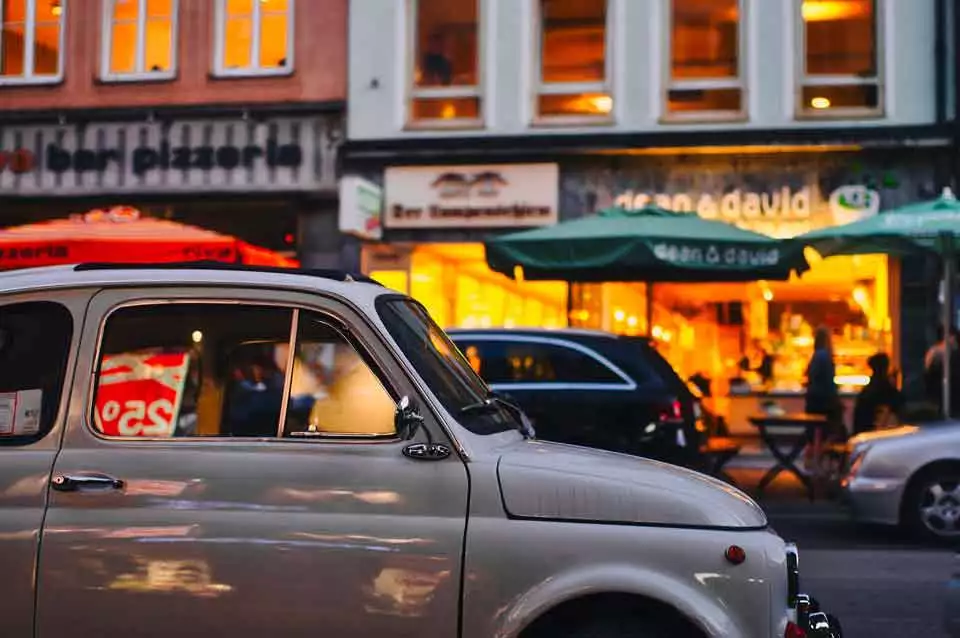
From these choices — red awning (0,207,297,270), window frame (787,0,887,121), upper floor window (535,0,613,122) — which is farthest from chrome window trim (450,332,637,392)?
window frame (787,0,887,121)

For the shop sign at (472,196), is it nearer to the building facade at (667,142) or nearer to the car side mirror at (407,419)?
the building facade at (667,142)

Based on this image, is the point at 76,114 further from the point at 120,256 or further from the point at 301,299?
the point at 301,299

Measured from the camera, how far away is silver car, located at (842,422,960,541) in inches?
383

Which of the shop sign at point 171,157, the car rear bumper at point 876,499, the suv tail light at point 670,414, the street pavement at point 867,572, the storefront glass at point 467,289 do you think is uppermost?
the shop sign at point 171,157

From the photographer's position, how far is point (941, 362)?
14.1 metres

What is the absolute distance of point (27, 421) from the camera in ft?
13.7

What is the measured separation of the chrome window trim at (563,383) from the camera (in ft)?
33.8

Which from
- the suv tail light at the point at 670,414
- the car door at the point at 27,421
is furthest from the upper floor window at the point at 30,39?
the car door at the point at 27,421

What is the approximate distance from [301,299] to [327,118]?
45.1 ft

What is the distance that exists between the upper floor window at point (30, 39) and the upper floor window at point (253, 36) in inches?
108

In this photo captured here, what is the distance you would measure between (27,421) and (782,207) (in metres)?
13.4

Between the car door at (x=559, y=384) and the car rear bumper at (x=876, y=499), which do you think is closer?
the car rear bumper at (x=876, y=499)

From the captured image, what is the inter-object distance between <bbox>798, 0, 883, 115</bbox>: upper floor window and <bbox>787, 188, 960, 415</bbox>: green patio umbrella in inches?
152

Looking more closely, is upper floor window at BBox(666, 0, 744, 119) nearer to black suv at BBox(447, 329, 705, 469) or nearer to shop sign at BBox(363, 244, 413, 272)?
shop sign at BBox(363, 244, 413, 272)
